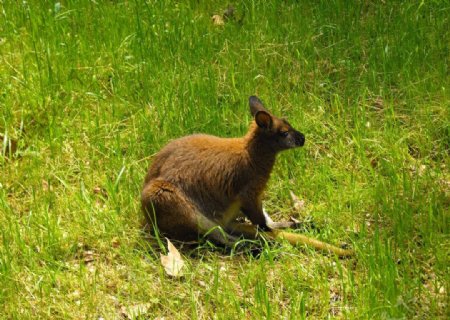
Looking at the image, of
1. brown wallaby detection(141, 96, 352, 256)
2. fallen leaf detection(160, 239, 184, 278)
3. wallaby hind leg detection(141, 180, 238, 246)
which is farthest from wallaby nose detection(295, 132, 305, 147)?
fallen leaf detection(160, 239, 184, 278)

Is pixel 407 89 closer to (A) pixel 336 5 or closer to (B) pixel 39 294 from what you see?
(A) pixel 336 5

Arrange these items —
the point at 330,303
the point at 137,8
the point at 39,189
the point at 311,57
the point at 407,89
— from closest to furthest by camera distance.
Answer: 1. the point at 330,303
2. the point at 39,189
3. the point at 407,89
4. the point at 311,57
5. the point at 137,8

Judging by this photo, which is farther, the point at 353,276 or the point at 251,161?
the point at 251,161

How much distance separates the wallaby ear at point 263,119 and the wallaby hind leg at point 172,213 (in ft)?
2.50

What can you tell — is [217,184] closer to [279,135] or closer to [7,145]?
[279,135]

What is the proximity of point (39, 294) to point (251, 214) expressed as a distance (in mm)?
1585

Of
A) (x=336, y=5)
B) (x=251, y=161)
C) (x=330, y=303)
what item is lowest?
(x=330, y=303)

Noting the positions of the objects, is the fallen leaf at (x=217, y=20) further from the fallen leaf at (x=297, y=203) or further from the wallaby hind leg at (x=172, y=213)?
the wallaby hind leg at (x=172, y=213)

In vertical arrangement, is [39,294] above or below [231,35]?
below

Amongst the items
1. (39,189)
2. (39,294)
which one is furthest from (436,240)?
(39,189)

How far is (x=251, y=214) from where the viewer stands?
5.22m

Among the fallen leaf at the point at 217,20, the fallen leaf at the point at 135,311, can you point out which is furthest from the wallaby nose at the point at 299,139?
the fallen leaf at the point at 217,20

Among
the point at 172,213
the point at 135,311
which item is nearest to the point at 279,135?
the point at 172,213

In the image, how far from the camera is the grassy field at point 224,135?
14.8 feet
